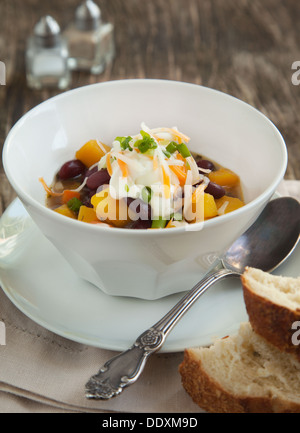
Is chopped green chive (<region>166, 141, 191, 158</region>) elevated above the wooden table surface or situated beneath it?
elevated above

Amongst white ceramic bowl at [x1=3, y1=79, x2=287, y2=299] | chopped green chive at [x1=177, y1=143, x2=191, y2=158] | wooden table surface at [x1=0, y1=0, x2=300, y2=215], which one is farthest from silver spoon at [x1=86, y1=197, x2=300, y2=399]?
wooden table surface at [x1=0, y1=0, x2=300, y2=215]

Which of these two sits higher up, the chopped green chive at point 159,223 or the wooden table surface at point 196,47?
the chopped green chive at point 159,223

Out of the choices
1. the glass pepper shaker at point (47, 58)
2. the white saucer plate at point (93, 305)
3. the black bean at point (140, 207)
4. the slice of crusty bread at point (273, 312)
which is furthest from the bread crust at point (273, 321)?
the glass pepper shaker at point (47, 58)

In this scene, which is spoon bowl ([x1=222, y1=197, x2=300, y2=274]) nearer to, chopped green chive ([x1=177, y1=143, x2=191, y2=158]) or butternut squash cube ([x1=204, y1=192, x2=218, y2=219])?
butternut squash cube ([x1=204, y1=192, x2=218, y2=219])

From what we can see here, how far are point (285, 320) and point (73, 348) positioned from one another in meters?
0.62

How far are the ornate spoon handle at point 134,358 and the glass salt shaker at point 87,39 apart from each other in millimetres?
2227

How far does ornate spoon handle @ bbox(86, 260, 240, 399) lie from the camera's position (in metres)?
→ 1.36

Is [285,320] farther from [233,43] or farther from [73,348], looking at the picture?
[233,43]

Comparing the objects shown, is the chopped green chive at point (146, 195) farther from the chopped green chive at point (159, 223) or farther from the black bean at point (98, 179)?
the black bean at point (98, 179)

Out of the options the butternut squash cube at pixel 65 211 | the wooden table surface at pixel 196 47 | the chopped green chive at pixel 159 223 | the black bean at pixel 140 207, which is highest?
the black bean at pixel 140 207

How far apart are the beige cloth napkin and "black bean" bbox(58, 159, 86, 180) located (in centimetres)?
62

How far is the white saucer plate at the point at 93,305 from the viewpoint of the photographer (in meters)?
1.57

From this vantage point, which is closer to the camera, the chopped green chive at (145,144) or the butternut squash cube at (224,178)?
the chopped green chive at (145,144)

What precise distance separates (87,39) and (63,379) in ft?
8.15
